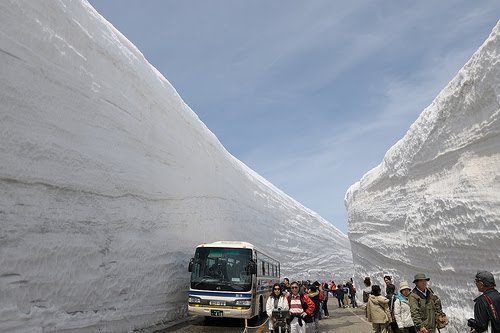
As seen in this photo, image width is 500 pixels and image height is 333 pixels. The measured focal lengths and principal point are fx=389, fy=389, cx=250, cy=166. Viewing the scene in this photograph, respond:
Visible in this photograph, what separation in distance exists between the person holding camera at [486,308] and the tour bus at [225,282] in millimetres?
7763

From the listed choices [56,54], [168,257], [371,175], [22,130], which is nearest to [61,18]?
[56,54]

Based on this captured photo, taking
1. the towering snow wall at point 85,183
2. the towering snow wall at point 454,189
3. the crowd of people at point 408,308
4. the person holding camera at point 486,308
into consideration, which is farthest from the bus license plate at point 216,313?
the person holding camera at point 486,308

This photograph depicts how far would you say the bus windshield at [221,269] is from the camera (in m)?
11.5

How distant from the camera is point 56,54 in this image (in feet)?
30.1

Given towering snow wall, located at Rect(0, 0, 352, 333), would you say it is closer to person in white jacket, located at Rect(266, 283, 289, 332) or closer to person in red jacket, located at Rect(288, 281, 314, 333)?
person in white jacket, located at Rect(266, 283, 289, 332)

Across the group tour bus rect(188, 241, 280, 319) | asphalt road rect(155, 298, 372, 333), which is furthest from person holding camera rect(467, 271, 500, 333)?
tour bus rect(188, 241, 280, 319)

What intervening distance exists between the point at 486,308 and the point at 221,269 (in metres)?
8.57

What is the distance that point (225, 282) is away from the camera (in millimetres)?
11578

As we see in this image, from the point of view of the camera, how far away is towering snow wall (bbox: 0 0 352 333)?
23.1 feet

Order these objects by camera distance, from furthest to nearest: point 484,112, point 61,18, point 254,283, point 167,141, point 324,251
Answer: point 324,251
point 167,141
point 254,283
point 61,18
point 484,112

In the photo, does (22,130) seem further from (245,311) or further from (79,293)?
(245,311)

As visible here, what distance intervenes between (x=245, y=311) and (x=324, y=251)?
29089mm

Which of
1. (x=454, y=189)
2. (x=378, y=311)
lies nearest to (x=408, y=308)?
(x=378, y=311)

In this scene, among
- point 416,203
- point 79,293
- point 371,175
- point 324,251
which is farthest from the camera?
point 324,251
